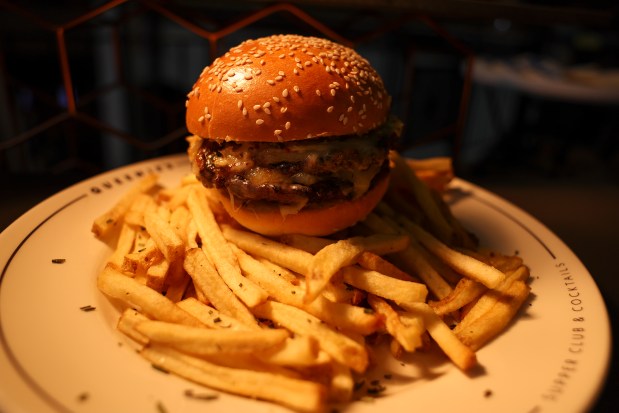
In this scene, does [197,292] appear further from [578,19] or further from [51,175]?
[578,19]

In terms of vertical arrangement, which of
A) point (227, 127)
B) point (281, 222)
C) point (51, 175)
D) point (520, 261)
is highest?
point (227, 127)

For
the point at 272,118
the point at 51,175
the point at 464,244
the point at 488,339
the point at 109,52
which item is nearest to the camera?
the point at 488,339

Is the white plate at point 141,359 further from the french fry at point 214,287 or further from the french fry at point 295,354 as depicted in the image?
the french fry at point 214,287

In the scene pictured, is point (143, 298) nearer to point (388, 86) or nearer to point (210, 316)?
point (210, 316)

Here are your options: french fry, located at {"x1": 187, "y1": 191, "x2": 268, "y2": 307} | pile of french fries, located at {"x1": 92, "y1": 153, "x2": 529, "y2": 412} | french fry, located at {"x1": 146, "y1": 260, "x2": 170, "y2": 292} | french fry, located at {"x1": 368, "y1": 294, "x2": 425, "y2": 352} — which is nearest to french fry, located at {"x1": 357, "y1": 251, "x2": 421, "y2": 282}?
pile of french fries, located at {"x1": 92, "y1": 153, "x2": 529, "y2": 412}

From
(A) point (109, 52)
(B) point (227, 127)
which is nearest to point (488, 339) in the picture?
(B) point (227, 127)

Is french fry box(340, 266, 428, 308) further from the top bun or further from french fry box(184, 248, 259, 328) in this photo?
the top bun

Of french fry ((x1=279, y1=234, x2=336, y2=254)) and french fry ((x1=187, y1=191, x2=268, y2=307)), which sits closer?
french fry ((x1=187, y1=191, x2=268, y2=307))

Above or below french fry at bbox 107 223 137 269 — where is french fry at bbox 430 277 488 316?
below
